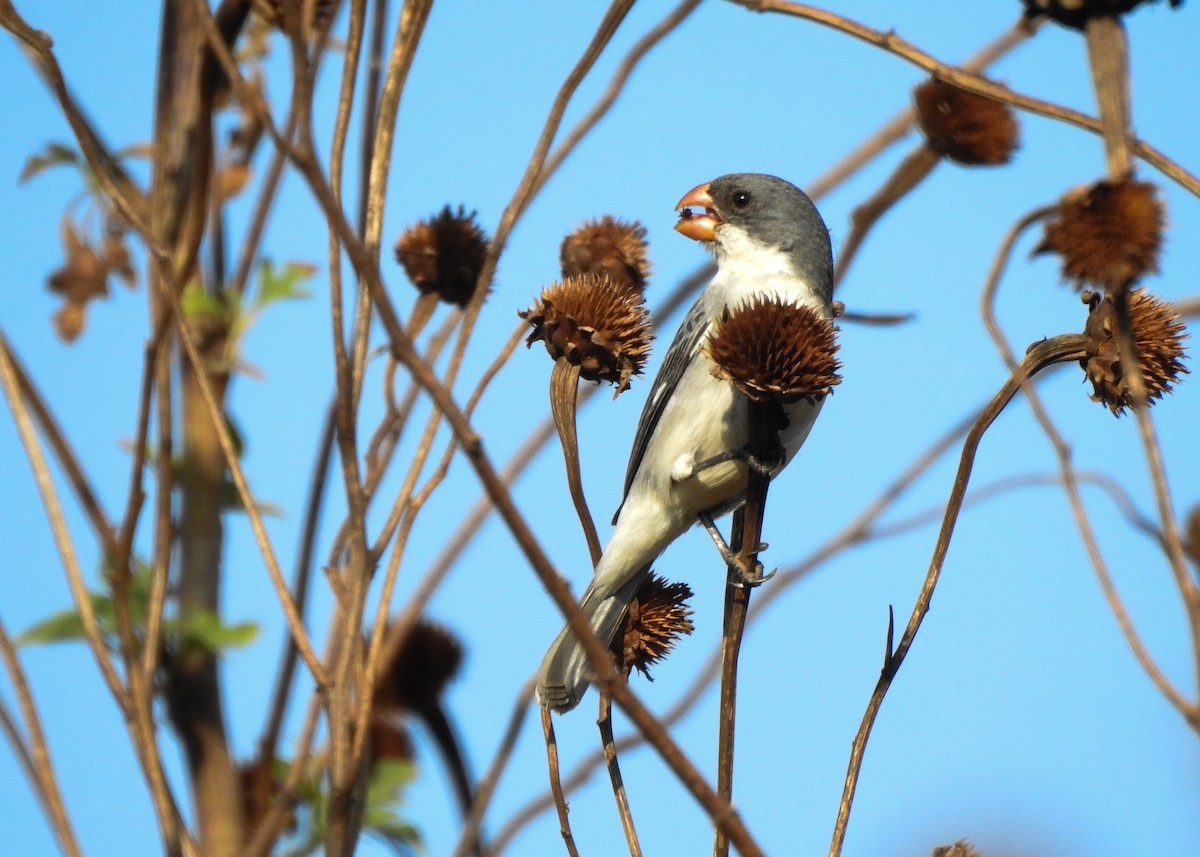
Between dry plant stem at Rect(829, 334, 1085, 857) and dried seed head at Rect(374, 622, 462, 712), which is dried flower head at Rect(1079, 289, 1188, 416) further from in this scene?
dried seed head at Rect(374, 622, 462, 712)

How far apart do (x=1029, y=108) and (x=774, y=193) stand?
2.66 meters

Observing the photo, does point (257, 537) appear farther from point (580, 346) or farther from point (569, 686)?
point (569, 686)

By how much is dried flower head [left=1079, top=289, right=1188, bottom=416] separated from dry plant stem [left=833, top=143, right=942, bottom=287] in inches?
40.1

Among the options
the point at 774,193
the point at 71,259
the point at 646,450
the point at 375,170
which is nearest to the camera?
the point at 375,170

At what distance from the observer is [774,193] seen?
451cm

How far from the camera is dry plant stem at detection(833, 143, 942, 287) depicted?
10.1 ft

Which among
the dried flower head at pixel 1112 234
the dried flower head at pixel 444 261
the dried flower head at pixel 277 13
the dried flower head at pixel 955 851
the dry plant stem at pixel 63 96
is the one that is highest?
the dried flower head at pixel 277 13

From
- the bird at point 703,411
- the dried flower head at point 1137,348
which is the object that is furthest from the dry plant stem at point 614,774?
the bird at point 703,411

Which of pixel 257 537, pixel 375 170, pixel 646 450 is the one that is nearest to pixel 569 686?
pixel 646 450

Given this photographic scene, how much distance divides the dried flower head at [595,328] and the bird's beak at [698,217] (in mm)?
2099

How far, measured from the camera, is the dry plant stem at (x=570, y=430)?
2.00m

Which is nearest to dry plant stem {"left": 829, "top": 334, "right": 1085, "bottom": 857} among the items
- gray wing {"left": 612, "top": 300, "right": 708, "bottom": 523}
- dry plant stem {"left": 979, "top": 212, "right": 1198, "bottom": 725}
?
dry plant stem {"left": 979, "top": 212, "right": 1198, "bottom": 725}

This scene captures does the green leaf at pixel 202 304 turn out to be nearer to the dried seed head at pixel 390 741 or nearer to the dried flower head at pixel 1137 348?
Result: the dried seed head at pixel 390 741

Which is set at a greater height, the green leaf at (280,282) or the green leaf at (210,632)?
the green leaf at (280,282)
